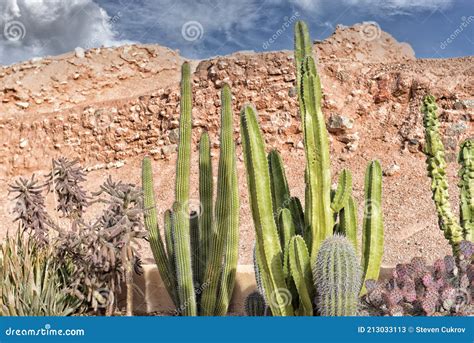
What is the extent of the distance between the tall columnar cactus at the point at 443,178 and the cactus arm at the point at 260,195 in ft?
5.73

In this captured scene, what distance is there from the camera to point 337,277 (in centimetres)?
393

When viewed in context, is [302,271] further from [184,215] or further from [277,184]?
[184,215]

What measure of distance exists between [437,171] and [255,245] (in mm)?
1827

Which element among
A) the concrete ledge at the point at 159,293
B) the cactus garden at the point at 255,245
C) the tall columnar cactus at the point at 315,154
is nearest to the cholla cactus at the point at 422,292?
the cactus garden at the point at 255,245

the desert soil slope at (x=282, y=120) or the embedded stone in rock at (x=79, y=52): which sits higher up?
the embedded stone in rock at (x=79, y=52)

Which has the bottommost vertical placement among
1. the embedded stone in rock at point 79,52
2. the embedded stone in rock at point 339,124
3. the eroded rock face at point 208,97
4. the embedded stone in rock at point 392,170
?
the embedded stone in rock at point 392,170

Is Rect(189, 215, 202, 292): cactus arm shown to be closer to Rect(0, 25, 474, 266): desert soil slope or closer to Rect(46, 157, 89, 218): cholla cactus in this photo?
Rect(46, 157, 89, 218): cholla cactus

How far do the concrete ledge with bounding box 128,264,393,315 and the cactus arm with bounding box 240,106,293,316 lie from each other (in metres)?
1.47

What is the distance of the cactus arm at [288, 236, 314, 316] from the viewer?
4031mm

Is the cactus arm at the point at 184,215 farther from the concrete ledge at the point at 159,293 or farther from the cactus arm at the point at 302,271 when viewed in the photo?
the cactus arm at the point at 302,271

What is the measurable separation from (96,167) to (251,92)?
4.62 metres

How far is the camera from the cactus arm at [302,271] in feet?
13.2

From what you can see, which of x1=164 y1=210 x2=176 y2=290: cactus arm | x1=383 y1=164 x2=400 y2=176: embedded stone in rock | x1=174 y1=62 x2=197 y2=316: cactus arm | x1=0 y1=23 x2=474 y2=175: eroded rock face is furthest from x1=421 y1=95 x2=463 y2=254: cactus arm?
x1=0 y1=23 x2=474 y2=175: eroded rock face

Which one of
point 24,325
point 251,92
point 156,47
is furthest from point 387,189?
point 156,47
